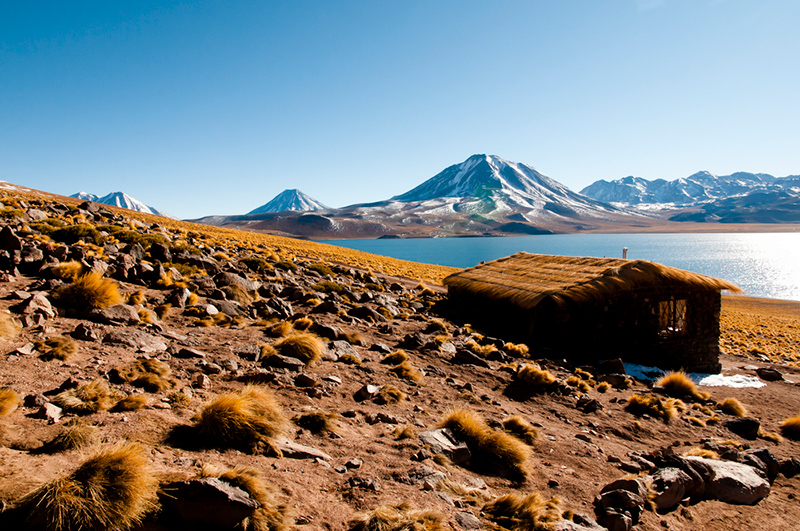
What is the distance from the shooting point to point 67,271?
9453mm

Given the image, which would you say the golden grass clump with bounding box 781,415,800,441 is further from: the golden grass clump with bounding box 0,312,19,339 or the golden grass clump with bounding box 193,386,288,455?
the golden grass clump with bounding box 0,312,19,339

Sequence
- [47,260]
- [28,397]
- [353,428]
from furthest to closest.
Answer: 1. [47,260]
2. [353,428]
3. [28,397]

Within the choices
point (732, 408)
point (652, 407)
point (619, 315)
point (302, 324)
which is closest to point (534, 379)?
point (652, 407)

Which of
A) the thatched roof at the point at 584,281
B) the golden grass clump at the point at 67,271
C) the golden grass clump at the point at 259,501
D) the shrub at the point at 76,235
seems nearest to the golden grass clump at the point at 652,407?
the thatched roof at the point at 584,281

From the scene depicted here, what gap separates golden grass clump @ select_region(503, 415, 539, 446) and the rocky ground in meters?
0.19

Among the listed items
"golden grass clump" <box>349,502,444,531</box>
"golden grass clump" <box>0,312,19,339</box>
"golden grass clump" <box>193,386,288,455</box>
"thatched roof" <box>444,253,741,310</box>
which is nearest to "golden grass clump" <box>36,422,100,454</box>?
"golden grass clump" <box>193,386,288,455</box>

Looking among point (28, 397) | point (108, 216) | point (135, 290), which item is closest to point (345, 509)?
point (28, 397)

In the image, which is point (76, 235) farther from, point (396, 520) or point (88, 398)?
point (396, 520)

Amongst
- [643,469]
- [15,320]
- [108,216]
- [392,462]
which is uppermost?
[108,216]

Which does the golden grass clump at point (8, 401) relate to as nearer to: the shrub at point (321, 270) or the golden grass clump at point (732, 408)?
the golden grass clump at point (732, 408)

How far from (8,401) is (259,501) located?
10.7 feet

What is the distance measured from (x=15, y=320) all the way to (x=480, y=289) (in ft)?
51.4

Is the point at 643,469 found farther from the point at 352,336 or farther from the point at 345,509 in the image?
the point at 352,336

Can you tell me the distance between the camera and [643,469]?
22.1ft
